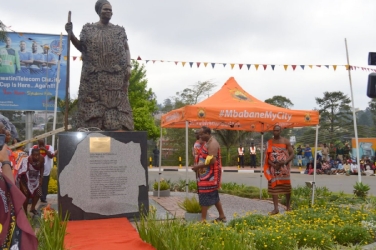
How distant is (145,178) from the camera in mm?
7754

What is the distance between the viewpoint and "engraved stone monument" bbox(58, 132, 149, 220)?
7367mm

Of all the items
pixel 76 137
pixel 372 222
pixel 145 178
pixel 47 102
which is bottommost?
pixel 372 222

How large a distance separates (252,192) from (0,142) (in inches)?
398

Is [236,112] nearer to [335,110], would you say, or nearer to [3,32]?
[3,32]

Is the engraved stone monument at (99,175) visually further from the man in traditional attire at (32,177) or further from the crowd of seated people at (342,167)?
the crowd of seated people at (342,167)

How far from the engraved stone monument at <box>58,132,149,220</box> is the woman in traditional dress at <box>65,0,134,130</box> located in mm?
811

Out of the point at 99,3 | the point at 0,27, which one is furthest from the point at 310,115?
the point at 0,27

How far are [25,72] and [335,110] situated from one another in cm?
2779

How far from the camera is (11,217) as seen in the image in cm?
296

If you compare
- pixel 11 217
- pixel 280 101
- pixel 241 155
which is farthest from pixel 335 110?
pixel 11 217

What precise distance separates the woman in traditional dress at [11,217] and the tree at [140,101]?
31191mm

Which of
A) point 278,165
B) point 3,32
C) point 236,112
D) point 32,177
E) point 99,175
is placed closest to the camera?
point 99,175

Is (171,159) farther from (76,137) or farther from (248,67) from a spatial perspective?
(76,137)

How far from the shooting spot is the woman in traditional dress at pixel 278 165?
863cm
